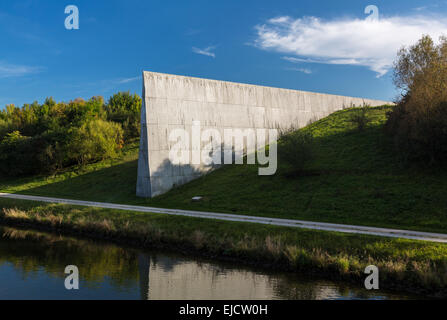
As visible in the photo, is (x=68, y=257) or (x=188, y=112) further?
(x=188, y=112)

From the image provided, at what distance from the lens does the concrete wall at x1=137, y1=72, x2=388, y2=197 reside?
95.6 ft

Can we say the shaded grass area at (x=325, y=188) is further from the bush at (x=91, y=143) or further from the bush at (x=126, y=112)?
the bush at (x=126, y=112)

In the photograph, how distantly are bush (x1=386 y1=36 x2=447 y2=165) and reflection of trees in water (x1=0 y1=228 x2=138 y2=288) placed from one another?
19849 millimetres

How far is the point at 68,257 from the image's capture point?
53.2ft

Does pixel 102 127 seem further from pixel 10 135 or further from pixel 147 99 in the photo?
pixel 147 99

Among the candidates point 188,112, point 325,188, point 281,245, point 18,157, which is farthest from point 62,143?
point 281,245

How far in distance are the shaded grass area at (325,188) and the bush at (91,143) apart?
3.21 m

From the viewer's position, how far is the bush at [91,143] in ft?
140

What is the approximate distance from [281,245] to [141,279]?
5923 millimetres

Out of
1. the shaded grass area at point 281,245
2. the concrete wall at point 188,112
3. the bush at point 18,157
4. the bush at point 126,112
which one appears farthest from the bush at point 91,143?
the shaded grass area at point 281,245

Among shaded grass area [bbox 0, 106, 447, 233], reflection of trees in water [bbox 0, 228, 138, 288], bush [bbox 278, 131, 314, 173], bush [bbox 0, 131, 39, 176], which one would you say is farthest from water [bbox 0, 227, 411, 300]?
bush [bbox 0, 131, 39, 176]

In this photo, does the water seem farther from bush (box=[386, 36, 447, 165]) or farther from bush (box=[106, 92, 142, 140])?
bush (box=[106, 92, 142, 140])

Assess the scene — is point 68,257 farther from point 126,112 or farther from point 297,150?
point 126,112

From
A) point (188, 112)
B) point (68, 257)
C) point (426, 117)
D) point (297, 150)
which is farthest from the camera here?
point (188, 112)
